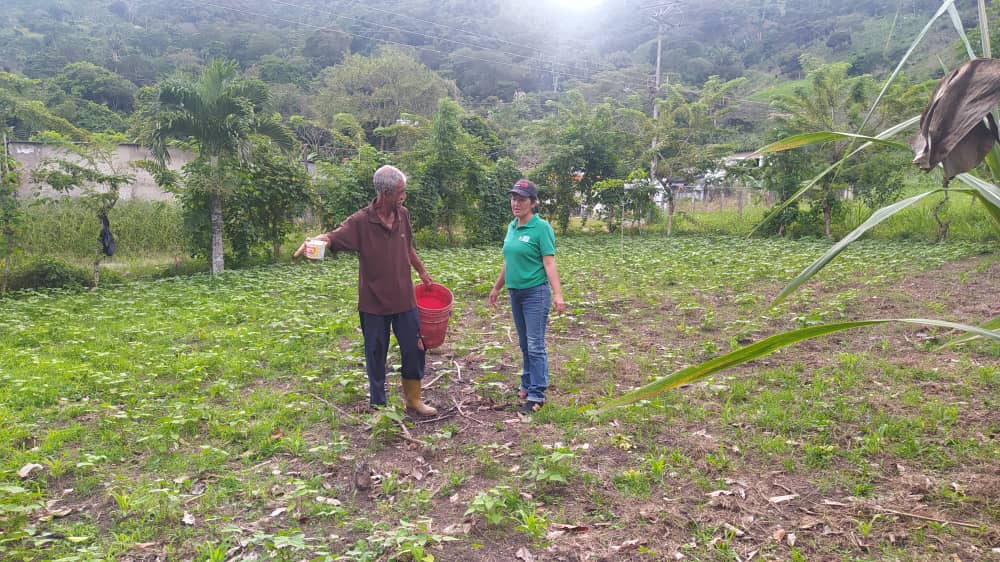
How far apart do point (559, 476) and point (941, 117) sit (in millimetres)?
2397

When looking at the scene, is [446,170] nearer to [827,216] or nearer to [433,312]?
[827,216]

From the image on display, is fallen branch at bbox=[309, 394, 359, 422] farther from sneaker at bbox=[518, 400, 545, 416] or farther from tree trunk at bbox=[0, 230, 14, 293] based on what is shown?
tree trunk at bbox=[0, 230, 14, 293]

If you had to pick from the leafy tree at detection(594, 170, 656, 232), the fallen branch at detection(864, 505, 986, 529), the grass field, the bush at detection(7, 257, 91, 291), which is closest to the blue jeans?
the grass field

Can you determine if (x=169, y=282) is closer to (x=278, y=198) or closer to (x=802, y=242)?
(x=278, y=198)

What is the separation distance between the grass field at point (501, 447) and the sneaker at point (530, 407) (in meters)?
0.12

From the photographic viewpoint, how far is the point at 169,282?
10508 millimetres

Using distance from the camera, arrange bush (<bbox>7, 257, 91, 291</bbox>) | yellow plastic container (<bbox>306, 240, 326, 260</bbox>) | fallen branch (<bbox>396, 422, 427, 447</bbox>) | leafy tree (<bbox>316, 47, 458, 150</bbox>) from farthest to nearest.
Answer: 1. leafy tree (<bbox>316, 47, 458, 150</bbox>)
2. bush (<bbox>7, 257, 91, 291</bbox>)
3. fallen branch (<bbox>396, 422, 427, 447</bbox>)
4. yellow plastic container (<bbox>306, 240, 326, 260</bbox>)

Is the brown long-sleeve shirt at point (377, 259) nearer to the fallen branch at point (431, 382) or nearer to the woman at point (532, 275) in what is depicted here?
the woman at point (532, 275)

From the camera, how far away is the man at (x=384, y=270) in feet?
12.7

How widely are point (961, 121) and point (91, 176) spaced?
11861 millimetres

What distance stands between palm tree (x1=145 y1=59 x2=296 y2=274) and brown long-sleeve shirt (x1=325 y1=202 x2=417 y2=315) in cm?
872

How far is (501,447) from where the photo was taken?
3688 millimetres

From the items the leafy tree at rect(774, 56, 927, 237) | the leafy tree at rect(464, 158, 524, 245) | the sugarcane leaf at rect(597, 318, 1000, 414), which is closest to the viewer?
the sugarcane leaf at rect(597, 318, 1000, 414)

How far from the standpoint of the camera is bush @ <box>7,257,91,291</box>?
33.6 ft
